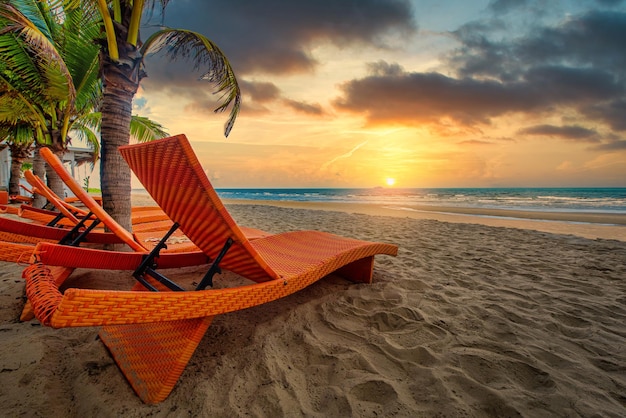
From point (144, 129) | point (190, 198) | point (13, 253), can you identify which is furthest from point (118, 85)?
point (144, 129)

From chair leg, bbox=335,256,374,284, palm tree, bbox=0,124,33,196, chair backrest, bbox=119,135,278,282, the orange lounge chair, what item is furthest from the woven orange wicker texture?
palm tree, bbox=0,124,33,196

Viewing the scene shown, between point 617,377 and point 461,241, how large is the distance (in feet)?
13.2

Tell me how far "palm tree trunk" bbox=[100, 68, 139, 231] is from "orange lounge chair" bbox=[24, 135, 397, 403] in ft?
5.53

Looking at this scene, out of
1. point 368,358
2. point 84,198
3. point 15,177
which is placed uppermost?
point 15,177

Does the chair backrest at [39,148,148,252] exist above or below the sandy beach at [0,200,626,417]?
above

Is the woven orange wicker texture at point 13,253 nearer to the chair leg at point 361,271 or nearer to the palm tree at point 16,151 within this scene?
the chair leg at point 361,271

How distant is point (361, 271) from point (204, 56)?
14.5ft

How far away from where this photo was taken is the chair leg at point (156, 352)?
1.23 meters

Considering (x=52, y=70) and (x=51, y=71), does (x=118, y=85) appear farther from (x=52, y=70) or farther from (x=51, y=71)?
(x=51, y=71)

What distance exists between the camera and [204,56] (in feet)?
15.2

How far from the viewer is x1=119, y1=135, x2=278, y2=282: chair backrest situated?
127cm

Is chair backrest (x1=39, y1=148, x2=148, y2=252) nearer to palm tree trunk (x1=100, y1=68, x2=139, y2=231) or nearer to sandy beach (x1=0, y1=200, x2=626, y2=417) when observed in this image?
sandy beach (x1=0, y1=200, x2=626, y2=417)

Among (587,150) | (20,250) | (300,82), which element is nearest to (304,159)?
(300,82)

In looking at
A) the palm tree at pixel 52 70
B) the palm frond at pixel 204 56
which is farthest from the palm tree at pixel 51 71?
the palm frond at pixel 204 56
